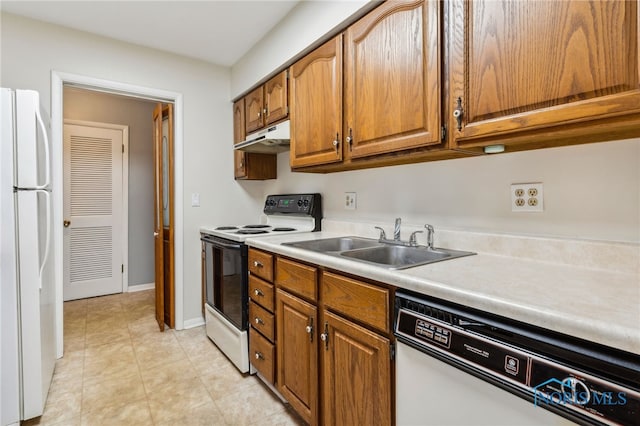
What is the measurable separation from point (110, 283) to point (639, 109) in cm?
460

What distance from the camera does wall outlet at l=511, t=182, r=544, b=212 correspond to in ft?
4.11

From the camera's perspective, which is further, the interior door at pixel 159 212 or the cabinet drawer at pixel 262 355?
the interior door at pixel 159 212

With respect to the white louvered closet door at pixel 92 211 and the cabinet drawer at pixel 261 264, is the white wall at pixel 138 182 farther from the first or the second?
the cabinet drawer at pixel 261 264

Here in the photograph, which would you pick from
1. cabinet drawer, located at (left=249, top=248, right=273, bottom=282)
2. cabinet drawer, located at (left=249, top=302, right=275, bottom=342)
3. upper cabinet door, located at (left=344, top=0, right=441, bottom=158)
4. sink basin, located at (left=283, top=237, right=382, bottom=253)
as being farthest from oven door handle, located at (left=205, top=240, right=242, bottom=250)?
upper cabinet door, located at (left=344, top=0, right=441, bottom=158)

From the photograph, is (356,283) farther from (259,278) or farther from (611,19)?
(611,19)

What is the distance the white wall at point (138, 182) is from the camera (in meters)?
3.83

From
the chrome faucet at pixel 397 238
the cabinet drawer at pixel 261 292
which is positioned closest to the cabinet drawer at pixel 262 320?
the cabinet drawer at pixel 261 292

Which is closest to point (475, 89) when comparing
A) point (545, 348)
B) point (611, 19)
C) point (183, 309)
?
point (611, 19)

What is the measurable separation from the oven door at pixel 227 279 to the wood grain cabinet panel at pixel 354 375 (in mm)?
822

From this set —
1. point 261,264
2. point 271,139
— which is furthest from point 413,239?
point 271,139

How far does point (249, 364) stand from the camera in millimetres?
2027

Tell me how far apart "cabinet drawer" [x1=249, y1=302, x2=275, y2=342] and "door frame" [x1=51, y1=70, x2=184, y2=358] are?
44.9 inches

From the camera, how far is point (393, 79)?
1.42 metres

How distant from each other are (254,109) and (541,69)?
85.1 inches
